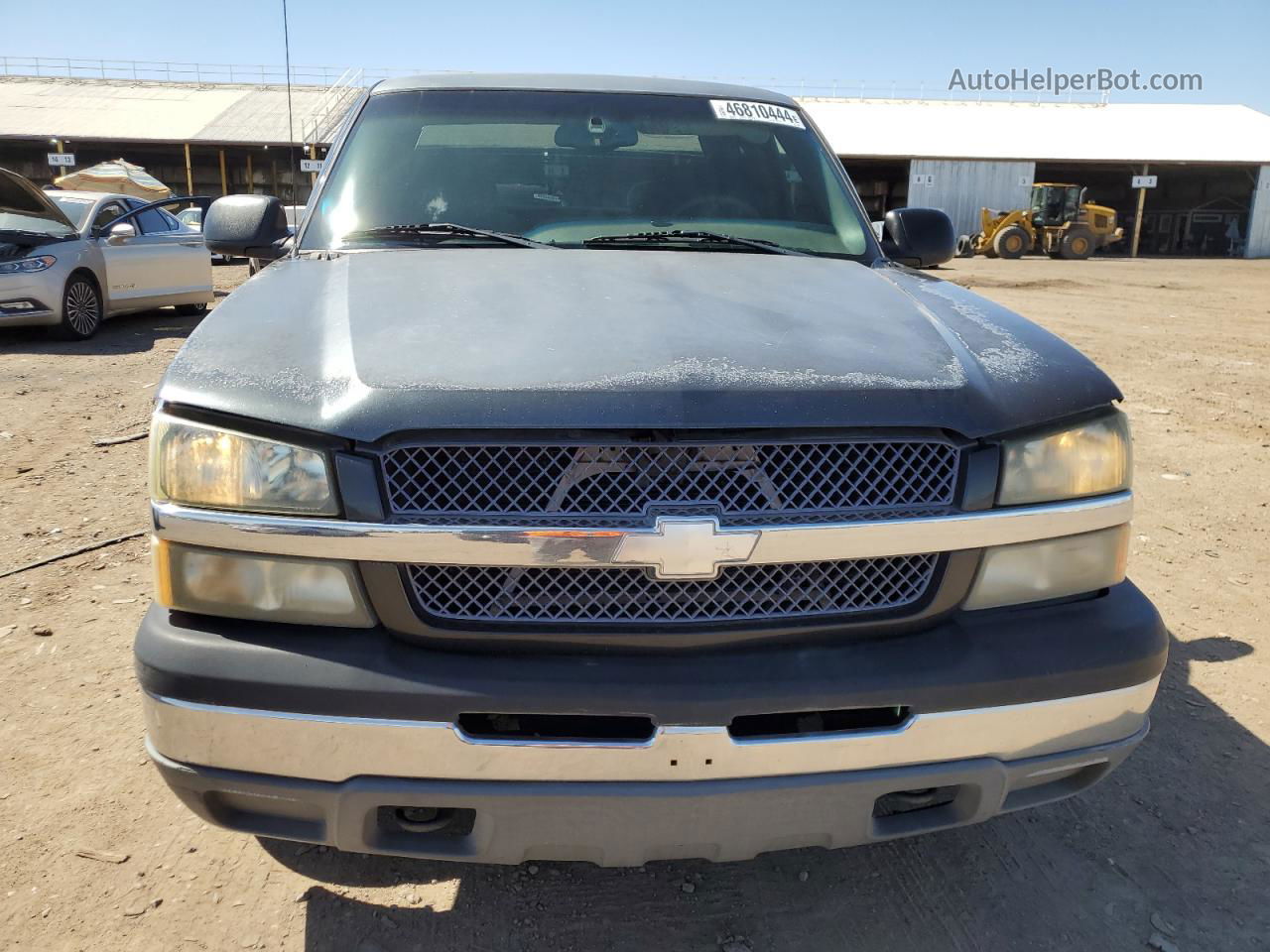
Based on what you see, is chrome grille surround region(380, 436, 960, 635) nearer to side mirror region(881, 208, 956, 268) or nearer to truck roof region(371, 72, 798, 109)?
side mirror region(881, 208, 956, 268)

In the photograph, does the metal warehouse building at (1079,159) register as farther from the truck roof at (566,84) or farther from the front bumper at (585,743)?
the front bumper at (585,743)

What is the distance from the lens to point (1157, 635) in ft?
6.46

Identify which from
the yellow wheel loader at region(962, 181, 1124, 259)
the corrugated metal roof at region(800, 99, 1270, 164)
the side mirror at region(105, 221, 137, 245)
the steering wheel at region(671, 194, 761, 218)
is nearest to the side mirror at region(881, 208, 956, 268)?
the steering wheel at region(671, 194, 761, 218)

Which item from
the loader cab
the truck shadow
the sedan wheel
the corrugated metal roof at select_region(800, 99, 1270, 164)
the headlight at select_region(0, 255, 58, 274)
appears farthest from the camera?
the corrugated metal roof at select_region(800, 99, 1270, 164)

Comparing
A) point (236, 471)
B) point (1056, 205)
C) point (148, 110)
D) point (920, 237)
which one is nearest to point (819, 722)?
point (236, 471)

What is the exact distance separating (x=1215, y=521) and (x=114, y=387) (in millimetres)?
7912

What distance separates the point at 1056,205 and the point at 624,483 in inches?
1317

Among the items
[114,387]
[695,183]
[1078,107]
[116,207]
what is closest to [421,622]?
[695,183]

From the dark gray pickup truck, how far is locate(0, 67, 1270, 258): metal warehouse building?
114 feet

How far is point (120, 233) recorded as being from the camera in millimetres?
10984

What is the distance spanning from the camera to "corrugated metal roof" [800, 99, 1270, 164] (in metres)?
39.0

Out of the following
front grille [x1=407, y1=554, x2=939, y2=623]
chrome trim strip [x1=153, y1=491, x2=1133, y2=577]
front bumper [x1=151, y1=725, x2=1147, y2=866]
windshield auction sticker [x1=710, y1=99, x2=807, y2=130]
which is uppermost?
windshield auction sticker [x1=710, y1=99, x2=807, y2=130]

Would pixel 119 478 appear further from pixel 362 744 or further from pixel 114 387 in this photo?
pixel 362 744

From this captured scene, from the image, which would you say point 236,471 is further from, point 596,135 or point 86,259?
point 86,259
